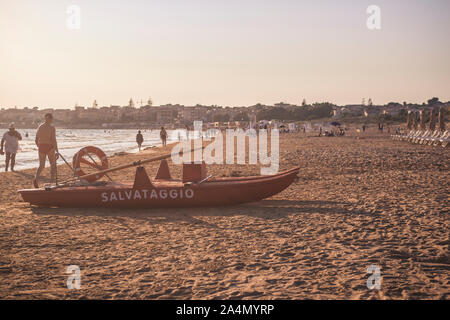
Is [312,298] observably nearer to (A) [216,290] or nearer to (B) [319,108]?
(A) [216,290]

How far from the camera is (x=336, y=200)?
7691 millimetres

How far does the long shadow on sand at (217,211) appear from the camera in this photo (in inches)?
263

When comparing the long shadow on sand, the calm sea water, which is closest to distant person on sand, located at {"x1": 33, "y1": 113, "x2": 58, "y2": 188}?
the long shadow on sand

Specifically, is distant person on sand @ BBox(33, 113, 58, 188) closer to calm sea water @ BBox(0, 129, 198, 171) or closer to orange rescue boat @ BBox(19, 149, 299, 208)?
orange rescue boat @ BBox(19, 149, 299, 208)

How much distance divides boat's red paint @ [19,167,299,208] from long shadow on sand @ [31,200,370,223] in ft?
0.37

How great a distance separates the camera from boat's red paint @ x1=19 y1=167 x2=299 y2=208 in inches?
280

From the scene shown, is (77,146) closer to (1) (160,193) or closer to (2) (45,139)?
(2) (45,139)

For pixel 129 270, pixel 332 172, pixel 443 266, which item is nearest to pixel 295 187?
pixel 332 172

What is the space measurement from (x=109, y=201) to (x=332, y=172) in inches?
285

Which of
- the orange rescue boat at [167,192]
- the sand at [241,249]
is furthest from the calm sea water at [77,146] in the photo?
the sand at [241,249]

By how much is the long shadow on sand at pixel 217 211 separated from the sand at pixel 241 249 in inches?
0.7

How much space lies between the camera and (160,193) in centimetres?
712

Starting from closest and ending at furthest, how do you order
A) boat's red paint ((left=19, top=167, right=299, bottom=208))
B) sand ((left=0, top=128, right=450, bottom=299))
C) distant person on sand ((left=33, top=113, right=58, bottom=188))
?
1. sand ((left=0, top=128, right=450, bottom=299))
2. boat's red paint ((left=19, top=167, right=299, bottom=208))
3. distant person on sand ((left=33, top=113, right=58, bottom=188))

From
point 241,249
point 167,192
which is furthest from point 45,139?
point 241,249
